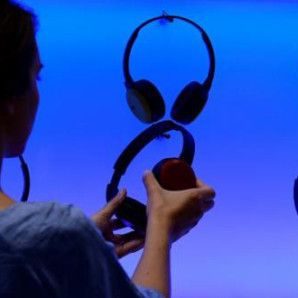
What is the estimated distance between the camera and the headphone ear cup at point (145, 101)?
892mm

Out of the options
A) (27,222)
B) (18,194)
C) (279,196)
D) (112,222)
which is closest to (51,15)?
(18,194)

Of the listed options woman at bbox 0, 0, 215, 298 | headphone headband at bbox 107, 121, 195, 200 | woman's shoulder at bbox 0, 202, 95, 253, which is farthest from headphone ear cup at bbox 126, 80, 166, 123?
woman's shoulder at bbox 0, 202, 95, 253

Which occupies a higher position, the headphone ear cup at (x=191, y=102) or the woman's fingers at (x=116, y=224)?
the headphone ear cup at (x=191, y=102)

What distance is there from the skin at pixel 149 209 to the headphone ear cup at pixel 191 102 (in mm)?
211

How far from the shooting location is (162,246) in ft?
2.07

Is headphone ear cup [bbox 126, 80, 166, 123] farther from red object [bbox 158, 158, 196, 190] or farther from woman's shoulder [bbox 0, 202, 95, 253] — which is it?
woman's shoulder [bbox 0, 202, 95, 253]

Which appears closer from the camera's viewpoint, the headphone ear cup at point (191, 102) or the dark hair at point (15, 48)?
the dark hair at point (15, 48)

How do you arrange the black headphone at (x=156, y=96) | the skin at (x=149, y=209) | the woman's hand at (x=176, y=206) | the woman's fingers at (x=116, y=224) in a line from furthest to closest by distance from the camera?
the black headphone at (x=156, y=96)
the woman's fingers at (x=116, y=224)
the woman's hand at (x=176, y=206)
the skin at (x=149, y=209)

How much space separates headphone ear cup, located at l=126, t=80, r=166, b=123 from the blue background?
98 mm

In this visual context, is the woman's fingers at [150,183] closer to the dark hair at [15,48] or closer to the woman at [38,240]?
the woman at [38,240]

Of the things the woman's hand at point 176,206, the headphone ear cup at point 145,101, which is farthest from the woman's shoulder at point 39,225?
the headphone ear cup at point 145,101

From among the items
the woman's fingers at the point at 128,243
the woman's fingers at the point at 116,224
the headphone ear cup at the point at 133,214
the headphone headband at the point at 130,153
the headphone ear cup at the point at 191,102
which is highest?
the headphone ear cup at the point at 191,102

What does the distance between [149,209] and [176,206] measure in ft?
0.13

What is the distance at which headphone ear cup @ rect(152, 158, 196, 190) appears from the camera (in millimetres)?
728
